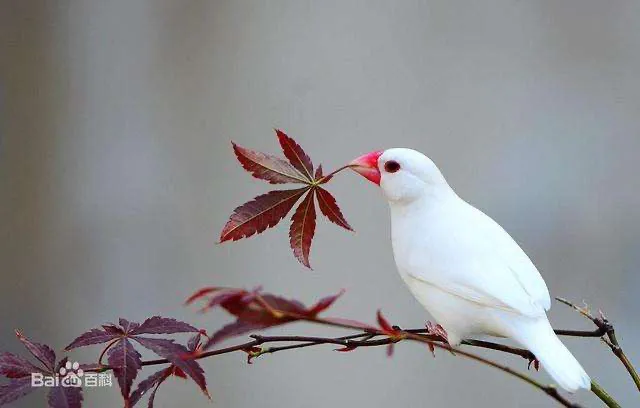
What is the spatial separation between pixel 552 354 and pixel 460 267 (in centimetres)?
6

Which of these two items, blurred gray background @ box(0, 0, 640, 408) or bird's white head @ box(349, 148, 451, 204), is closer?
bird's white head @ box(349, 148, 451, 204)

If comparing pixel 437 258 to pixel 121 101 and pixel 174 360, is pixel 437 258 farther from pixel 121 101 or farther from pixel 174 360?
pixel 121 101

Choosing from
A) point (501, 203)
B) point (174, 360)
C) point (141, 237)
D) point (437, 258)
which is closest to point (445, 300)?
point (437, 258)

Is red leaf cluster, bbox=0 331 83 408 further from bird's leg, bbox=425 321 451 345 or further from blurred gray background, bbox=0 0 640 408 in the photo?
blurred gray background, bbox=0 0 640 408

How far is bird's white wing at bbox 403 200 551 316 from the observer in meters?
0.35

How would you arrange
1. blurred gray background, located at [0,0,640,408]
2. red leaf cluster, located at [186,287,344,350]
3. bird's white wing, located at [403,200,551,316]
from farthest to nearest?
blurred gray background, located at [0,0,640,408], bird's white wing, located at [403,200,551,316], red leaf cluster, located at [186,287,344,350]

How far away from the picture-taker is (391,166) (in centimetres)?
40

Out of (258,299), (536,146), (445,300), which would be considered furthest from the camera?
(536,146)

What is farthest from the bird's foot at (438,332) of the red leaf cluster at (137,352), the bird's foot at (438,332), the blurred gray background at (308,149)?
the blurred gray background at (308,149)

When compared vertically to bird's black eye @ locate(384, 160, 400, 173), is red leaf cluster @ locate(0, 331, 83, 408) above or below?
below

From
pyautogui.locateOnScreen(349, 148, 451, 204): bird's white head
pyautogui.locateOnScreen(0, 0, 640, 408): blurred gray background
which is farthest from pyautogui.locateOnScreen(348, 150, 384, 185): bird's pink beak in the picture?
pyautogui.locateOnScreen(0, 0, 640, 408): blurred gray background

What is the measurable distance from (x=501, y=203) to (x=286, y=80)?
1.12 feet

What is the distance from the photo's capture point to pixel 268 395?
977 millimetres

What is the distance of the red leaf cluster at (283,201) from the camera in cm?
39
